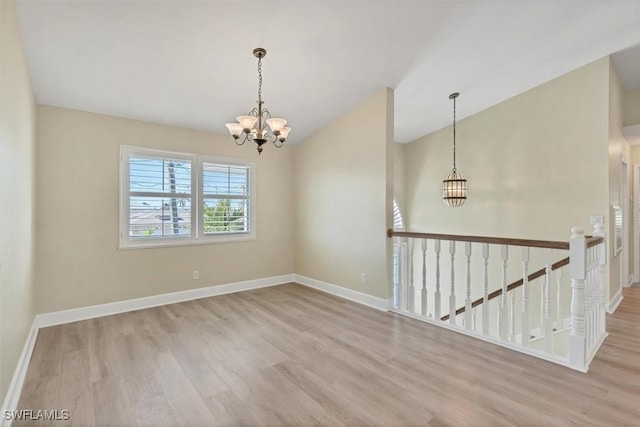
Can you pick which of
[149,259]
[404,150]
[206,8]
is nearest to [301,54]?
[206,8]

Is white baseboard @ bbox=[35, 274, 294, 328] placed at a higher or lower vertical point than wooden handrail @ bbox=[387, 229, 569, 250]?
lower

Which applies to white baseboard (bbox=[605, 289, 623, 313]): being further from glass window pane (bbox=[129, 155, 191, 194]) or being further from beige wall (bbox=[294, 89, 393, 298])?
glass window pane (bbox=[129, 155, 191, 194])

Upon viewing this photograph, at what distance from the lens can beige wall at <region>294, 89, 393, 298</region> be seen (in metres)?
3.78

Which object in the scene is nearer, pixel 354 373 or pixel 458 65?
pixel 354 373

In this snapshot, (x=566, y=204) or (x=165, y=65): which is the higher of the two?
(x=165, y=65)

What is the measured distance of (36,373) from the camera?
232 centimetres

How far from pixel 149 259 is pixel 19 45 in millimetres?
2540

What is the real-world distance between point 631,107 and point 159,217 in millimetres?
7165

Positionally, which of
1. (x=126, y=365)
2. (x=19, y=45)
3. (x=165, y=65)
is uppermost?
(x=165, y=65)

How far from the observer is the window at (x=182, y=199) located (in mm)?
3809

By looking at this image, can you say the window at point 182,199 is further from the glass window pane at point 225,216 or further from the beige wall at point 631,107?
the beige wall at point 631,107

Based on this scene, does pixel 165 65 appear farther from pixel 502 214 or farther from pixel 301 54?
pixel 502 214

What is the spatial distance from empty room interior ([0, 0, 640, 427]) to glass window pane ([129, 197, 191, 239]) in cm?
3

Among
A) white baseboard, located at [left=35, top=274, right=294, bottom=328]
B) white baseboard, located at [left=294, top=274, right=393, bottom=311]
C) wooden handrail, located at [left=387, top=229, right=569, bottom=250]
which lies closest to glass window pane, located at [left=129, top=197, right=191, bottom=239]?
white baseboard, located at [left=35, top=274, right=294, bottom=328]
